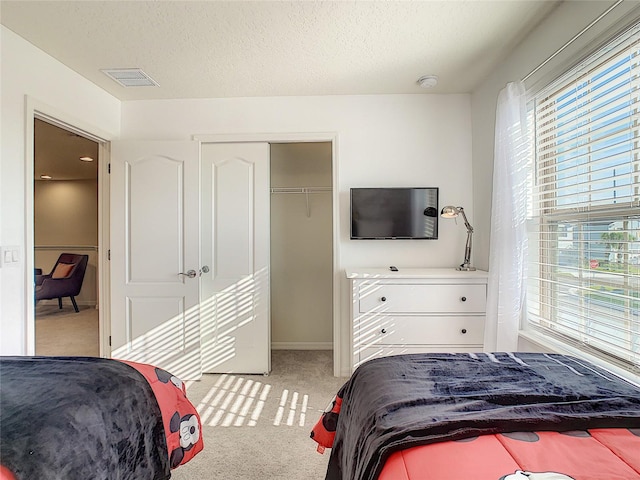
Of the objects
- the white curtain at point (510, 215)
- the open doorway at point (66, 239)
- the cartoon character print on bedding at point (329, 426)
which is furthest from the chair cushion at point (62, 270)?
the white curtain at point (510, 215)

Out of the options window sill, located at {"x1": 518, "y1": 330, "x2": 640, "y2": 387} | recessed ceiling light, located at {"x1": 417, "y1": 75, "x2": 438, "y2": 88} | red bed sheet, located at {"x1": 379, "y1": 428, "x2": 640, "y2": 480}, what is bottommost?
window sill, located at {"x1": 518, "y1": 330, "x2": 640, "y2": 387}

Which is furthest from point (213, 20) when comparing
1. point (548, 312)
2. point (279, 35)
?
point (548, 312)

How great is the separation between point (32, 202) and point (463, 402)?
2.70 meters

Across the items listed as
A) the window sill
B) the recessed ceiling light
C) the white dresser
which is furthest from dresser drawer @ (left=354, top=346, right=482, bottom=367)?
the recessed ceiling light

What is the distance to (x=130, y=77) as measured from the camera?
108 inches

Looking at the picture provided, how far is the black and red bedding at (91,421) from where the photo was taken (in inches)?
38.6

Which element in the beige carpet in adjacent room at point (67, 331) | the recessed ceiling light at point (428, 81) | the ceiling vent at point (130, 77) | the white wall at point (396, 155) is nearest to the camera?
the ceiling vent at point (130, 77)

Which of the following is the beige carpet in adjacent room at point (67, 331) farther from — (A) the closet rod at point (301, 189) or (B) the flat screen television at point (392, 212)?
(B) the flat screen television at point (392, 212)

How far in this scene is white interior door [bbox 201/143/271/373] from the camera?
3119 mm

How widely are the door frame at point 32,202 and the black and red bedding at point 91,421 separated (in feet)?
3.02

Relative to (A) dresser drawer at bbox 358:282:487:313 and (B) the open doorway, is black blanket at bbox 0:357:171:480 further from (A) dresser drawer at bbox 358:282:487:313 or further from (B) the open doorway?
(B) the open doorway

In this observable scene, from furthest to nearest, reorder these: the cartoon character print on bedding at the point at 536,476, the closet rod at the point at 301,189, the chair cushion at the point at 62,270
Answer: the chair cushion at the point at 62,270 < the closet rod at the point at 301,189 < the cartoon character print on bedding at the point at 536,476

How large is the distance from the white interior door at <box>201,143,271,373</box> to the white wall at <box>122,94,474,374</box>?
21.9 inches

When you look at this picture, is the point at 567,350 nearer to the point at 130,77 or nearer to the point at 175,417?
the point at 175,417
